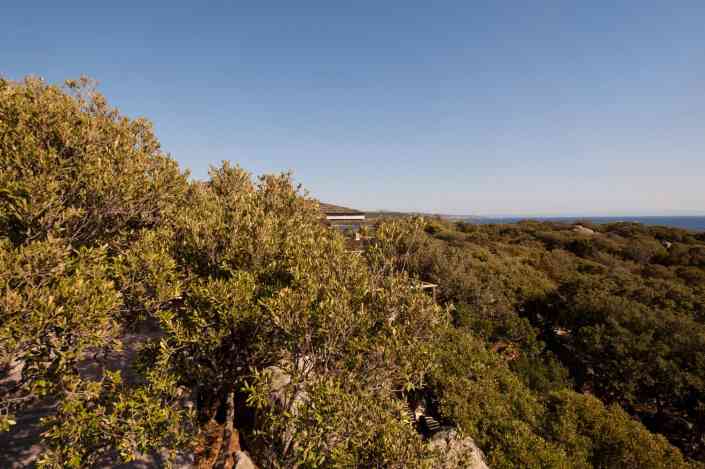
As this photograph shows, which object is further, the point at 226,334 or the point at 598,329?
the point at 598,329

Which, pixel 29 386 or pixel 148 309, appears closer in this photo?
pixel 29 386

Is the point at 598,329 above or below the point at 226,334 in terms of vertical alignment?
below

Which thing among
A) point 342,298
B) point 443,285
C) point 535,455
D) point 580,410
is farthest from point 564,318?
point 342,298

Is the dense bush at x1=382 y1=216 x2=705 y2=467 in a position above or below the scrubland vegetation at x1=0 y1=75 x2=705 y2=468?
below

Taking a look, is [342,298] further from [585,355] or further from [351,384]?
[585,355]

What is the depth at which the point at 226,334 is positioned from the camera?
9820 millimetres

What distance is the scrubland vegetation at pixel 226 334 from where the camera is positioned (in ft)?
26.2

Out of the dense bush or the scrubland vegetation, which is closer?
the scrubland vegetation

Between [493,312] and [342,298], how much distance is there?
85.7 feet

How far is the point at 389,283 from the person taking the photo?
1072 centimetres

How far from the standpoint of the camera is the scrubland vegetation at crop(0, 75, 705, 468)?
798cm

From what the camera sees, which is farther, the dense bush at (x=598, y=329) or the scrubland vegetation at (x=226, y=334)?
the dense bush at (x=598, y=329)

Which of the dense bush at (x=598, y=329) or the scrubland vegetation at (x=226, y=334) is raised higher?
the scrubland vegetation at (x=226, y=334)

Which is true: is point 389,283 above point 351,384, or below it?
above
